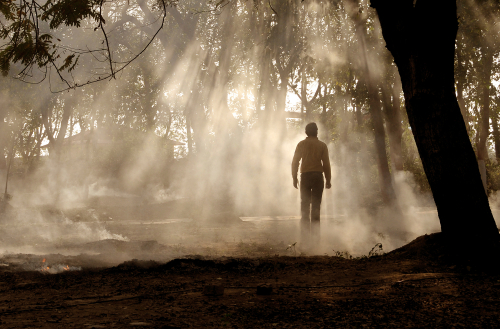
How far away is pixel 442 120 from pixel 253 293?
8.12ft

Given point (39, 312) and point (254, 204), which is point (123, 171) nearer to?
point (254, 204)

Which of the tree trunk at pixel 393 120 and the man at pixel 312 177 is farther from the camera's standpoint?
the tree trunk at pixel 393 120

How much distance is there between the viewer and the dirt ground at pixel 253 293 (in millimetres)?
2404

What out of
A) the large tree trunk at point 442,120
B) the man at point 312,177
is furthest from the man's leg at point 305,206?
the large tree trunk at point 442,120

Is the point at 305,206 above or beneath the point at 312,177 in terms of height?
beneath

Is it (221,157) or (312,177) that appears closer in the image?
(312,177)

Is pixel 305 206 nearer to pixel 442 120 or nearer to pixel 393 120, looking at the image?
pixel 442 120

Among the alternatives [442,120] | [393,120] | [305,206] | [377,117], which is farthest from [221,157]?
[442,120]

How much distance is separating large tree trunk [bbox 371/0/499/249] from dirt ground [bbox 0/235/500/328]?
18.0 inches

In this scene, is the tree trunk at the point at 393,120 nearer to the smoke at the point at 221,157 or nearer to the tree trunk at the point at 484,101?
the smoke at the point at 221,157

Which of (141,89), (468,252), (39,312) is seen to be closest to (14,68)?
(141,89)

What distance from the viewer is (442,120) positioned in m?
3.86

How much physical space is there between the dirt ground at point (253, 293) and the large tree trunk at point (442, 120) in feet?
1.50

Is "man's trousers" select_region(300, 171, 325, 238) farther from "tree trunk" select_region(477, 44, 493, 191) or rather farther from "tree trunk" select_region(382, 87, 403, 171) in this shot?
"tree trunk" select_region(477, 44, 493, 191)
